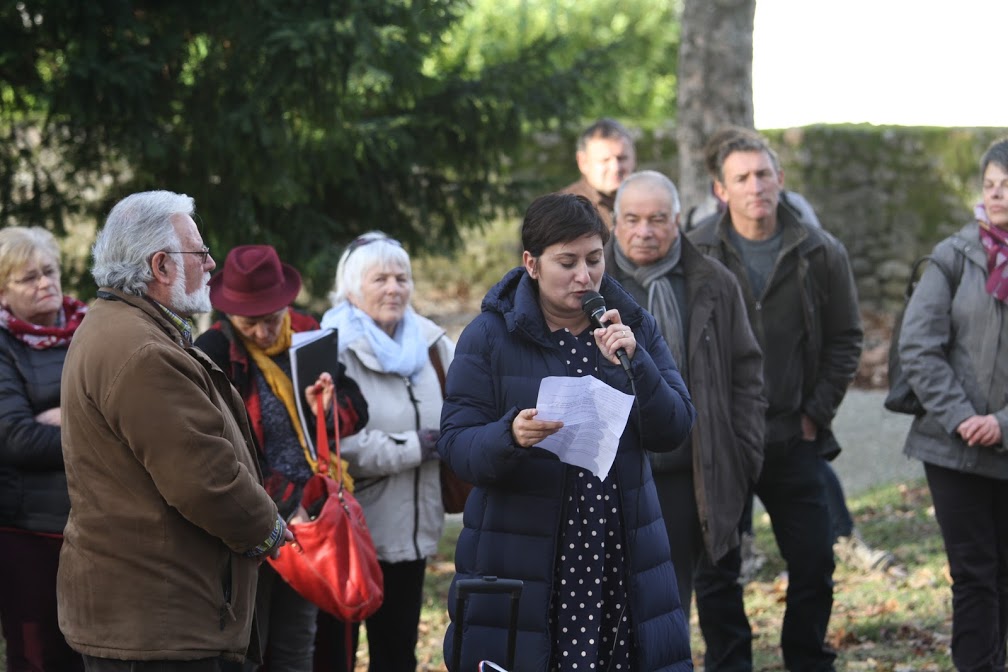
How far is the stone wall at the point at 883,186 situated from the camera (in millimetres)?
16156

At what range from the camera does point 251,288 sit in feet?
16.2

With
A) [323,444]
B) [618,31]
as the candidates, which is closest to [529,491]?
[323,444]

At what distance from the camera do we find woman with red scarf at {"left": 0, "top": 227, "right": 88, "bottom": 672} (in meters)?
4.71

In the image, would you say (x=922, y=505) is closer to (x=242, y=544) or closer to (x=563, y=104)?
(x=563, y=104)

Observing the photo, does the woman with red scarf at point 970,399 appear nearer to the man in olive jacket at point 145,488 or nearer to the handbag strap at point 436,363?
the handbag strap at point 436,363

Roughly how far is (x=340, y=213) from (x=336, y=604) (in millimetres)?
4655

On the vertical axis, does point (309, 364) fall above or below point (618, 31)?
below

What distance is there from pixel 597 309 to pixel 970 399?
91.4 inches

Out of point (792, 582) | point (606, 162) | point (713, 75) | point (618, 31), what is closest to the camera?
point (792, 582)

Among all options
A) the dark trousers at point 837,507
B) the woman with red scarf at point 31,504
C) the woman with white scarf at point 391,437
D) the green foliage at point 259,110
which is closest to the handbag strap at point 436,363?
the woman with white scarf at point 391,437

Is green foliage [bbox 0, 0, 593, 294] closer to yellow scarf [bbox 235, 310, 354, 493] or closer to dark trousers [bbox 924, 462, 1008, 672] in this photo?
yellow scarf [bbox 235, 310, 354, 493]

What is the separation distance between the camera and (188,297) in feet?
12.1

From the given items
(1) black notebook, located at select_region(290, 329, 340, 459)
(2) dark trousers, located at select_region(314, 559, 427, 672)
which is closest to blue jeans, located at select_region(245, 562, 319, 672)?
(2) dark trousers, located at select_region(314, 559, 427, 672)

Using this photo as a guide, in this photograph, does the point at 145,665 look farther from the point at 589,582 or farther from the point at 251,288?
the point at 251,288
